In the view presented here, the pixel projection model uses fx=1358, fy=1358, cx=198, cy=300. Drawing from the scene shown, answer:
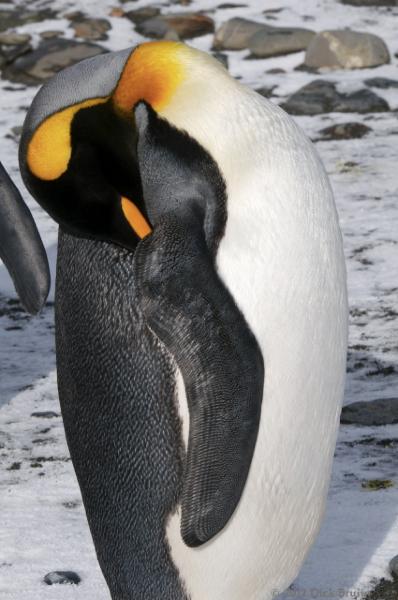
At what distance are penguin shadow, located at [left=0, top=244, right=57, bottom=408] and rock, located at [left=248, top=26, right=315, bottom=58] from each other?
390cm

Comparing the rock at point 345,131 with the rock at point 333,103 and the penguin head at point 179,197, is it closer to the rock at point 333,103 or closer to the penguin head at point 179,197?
the rock at point 333,103

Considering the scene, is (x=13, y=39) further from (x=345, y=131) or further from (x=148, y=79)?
(x=148, y=79)

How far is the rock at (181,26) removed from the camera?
1021 cm

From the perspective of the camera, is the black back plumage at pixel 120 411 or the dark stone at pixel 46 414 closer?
the black back plumage at pixel 120 411

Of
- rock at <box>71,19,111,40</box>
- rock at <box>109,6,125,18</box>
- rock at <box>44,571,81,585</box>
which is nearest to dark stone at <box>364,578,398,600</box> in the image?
rock at <box>44,571,81,585</box>

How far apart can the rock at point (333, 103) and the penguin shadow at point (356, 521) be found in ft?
13.6

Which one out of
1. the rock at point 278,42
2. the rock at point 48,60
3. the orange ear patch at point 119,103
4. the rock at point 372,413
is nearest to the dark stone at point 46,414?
the rock at point 372,413

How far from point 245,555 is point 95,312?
0.69 metres

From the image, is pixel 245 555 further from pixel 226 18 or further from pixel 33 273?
pixel 226 18

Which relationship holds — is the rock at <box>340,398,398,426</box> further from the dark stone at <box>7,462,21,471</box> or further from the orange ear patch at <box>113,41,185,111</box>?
the orange ear patch at <box>113,41,185,111</box>

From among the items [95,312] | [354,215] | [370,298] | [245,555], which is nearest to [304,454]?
[245,555]

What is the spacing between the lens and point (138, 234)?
9.95 feet

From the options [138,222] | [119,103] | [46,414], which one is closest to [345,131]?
[46,414]

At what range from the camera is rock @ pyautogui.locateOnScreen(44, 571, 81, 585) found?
3855mm
